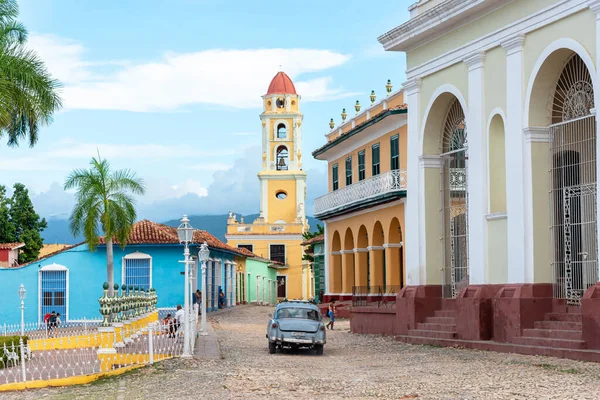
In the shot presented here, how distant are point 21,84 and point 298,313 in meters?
8.51

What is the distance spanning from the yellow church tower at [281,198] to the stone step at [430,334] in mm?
56686

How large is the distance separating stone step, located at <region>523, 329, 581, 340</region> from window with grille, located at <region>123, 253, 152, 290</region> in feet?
88.8

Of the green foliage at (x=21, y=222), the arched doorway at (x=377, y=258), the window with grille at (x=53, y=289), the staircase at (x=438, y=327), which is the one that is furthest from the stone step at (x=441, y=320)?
the green foliage at (x=21, y=222)

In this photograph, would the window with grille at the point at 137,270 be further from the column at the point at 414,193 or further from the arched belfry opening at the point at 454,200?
the arched belfry opening at the point at 454,200

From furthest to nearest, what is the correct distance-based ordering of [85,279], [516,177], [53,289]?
[85,279]
[53,289]
[516,177]

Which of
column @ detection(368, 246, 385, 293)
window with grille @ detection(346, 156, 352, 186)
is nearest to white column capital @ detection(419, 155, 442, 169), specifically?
column @ detection(368, 246, 385, 293)

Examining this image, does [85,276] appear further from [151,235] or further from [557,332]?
[557,332]

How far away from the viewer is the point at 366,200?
122 feet

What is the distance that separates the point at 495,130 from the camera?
75.7 ft

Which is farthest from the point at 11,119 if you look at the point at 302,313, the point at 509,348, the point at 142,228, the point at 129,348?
the point at 142,228

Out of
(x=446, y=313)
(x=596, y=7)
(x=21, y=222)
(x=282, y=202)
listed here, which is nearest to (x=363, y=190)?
(x=446, y=313)

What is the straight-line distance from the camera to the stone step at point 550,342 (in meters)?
18.7

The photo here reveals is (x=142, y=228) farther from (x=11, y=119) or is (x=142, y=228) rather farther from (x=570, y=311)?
(x=570, y=311)

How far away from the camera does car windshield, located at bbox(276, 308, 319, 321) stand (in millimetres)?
24000
